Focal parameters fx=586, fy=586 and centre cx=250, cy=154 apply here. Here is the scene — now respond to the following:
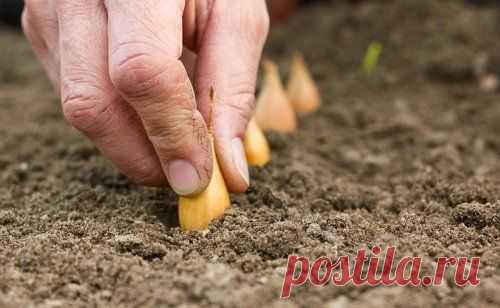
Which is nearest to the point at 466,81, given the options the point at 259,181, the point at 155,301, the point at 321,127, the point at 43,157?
the point at 321,127

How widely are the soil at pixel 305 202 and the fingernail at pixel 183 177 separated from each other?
7 centimetres

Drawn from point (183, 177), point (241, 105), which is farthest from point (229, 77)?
point (183, 177)

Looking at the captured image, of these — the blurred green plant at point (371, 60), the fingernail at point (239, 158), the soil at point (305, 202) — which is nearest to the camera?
the soil at point (305, 202)

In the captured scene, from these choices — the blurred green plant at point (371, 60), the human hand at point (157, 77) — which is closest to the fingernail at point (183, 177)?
the human hand at point (157, 77)

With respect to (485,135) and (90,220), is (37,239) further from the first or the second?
(485,135)

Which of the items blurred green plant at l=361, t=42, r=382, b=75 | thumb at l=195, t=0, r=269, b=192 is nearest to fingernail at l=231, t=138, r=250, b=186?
thumb at l=195, t=0, r=269, b=192

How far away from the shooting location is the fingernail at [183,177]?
93 centimetres

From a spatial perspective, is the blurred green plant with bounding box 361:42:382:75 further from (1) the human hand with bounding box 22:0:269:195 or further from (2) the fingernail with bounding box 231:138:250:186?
(2) the fingernail with bounding box 231:138:250:186

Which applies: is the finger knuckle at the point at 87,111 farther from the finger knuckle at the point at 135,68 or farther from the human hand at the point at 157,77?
the finger knuckle at the point at 135,68

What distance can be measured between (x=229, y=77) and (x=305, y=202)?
262mm

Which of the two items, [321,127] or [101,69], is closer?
[101,69]

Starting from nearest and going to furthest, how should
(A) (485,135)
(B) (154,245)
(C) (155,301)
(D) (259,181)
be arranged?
(C) (155,301) < (B) (154,245) < (D) (259,181) < (A) (485,135)

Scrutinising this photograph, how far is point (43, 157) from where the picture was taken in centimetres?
133

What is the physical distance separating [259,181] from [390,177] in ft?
1.01
